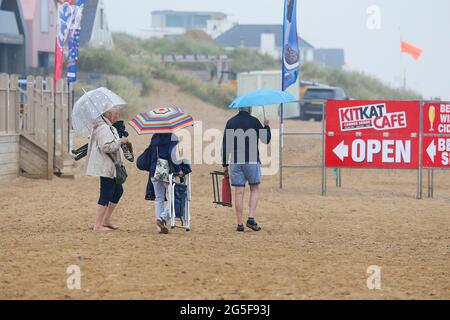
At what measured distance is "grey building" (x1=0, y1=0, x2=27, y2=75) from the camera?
130 feet

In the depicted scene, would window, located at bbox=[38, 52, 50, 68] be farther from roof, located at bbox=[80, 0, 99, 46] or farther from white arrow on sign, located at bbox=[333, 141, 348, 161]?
white arrow on sign, located at bbox=[333, 141, 348, 161]

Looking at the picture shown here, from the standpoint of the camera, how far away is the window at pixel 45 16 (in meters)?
44.5

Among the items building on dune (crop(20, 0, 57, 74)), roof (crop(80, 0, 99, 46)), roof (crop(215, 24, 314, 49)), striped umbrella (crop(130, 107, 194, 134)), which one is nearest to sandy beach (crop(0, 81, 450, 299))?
striped umbrella (crop(130, 107, 194, 134))

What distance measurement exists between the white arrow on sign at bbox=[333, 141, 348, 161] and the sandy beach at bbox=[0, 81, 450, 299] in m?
0.74

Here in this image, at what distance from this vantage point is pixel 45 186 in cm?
1842

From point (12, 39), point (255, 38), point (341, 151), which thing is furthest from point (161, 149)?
point (255, 38)

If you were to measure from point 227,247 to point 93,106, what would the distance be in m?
2.31

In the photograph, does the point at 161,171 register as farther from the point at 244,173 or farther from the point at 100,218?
the point at 244,173

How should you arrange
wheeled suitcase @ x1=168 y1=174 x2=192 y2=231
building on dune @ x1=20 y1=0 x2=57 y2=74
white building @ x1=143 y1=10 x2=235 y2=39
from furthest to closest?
white building @ x1=143 y1=10 x2=235 y2=39 < building on dune @ x1=20 y1=0 x2=57 y2=74 < wheeled suitcase @ x1=168 y1=174 x2=192 y2=231

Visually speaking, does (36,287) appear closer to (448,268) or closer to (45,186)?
(448,268)

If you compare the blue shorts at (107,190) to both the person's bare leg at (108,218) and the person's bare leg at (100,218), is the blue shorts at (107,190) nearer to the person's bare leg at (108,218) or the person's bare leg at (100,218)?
the person's bare leg at (100,218)

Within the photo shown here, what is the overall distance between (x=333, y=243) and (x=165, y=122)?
93.7 inches

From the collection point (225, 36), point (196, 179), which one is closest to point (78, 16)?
point (196, 179)

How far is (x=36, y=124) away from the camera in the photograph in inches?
790
